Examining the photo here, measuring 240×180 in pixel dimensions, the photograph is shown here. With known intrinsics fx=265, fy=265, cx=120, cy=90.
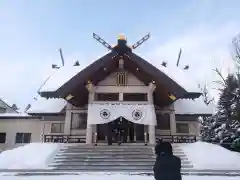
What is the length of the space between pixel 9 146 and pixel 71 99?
912cm

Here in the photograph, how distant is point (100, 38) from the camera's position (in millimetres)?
20406

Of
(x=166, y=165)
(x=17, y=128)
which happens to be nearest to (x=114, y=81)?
(x=17, y=128)

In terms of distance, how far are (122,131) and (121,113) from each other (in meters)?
2.00

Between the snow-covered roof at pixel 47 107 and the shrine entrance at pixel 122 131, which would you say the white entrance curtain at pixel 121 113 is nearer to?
the shrine entrance at pixel 122 131

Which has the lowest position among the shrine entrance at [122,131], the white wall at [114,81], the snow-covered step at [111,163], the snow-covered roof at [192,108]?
the snow-covered step at [111,163]

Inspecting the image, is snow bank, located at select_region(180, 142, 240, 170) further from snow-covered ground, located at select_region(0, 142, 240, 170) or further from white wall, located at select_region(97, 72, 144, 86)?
white wall, located at select_region(97, 72, 144, 86)

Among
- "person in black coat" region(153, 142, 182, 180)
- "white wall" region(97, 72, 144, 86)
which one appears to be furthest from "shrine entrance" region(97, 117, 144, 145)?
"person in black coat" region(153, 142, 182, 180)

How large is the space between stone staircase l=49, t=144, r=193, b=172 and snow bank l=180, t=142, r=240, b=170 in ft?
1.24

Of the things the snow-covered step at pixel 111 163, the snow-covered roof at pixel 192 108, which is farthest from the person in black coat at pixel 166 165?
the snow-covered roof at pixel 192 108

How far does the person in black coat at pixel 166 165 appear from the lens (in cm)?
393

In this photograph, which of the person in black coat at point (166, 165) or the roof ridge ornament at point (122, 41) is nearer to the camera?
the person in black coat at point (166, 165)

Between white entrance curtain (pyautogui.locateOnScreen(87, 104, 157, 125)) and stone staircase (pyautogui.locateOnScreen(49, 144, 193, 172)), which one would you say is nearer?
stone staircase (pyautogui.locateOnScreen(49, 144, 193, 172))

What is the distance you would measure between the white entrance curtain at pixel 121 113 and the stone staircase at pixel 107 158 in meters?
2.41

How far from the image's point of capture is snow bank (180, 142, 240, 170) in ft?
37.8
